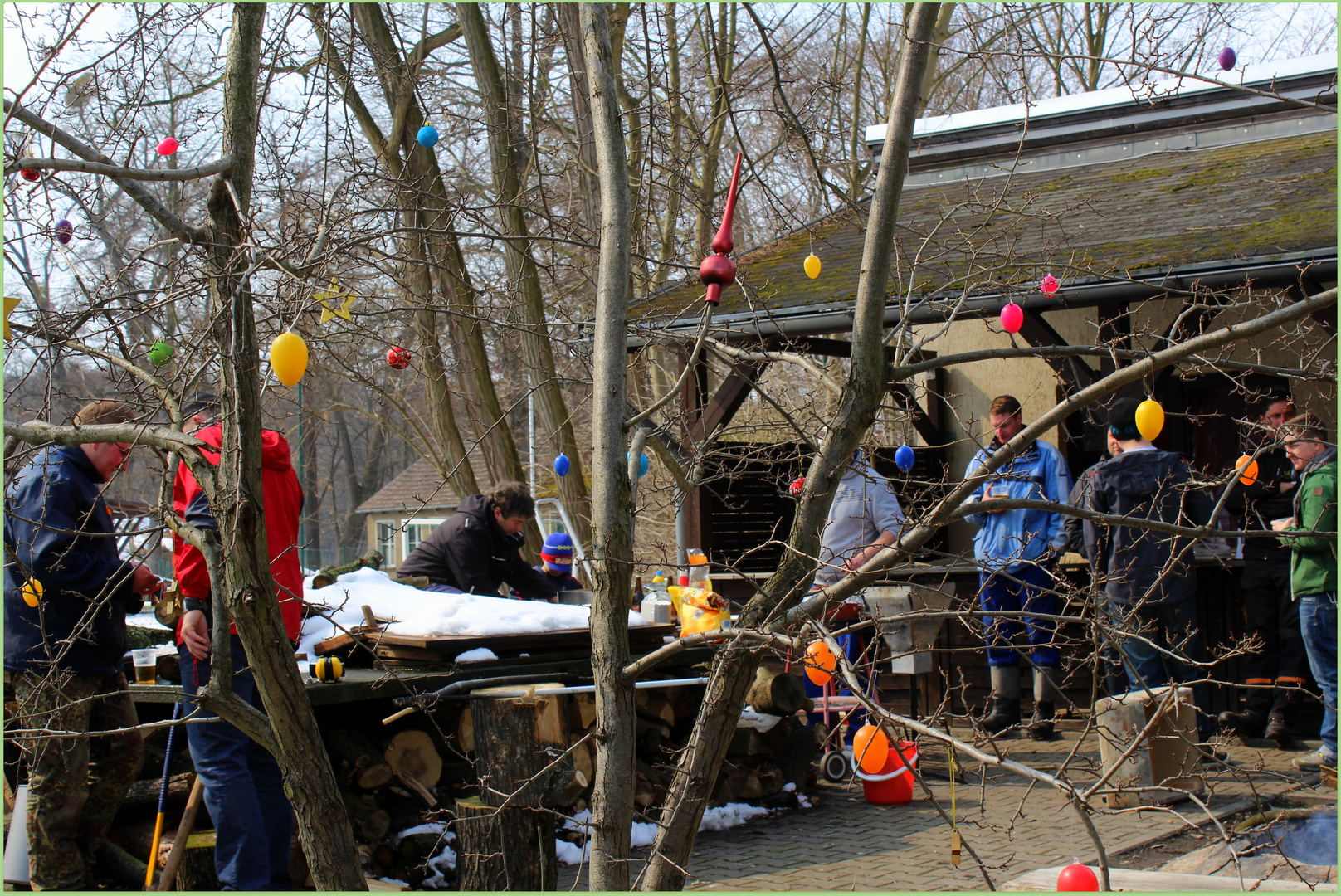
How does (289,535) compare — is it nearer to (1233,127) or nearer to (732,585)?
(732,585)

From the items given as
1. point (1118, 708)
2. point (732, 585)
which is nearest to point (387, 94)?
point (732, 585)

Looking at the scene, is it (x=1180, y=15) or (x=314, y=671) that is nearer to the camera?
(x=1180, y=15)

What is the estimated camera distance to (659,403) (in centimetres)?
247

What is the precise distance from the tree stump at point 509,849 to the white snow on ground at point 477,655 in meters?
1.33

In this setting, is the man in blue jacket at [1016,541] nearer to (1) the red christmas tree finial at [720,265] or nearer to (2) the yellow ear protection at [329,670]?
(2) the yellow ear protection at [329,670]

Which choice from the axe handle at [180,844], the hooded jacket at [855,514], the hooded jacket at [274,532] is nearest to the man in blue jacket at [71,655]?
the axe handle at [180,844]

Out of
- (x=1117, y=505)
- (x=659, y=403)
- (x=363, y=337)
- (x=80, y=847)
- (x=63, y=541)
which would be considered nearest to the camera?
(x=659, y=403)

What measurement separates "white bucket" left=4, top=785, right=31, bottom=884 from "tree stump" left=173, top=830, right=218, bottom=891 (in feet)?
2.41

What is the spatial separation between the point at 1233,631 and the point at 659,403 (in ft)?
22.0

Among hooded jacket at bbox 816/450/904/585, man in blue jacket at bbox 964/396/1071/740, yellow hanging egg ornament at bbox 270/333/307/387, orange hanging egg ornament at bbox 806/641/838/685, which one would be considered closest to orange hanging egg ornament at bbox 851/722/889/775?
orange hanging egg ornament at bbox 806/641/838/685

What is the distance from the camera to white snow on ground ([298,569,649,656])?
18.3ft

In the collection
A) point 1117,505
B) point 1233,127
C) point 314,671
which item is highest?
point 1233,127

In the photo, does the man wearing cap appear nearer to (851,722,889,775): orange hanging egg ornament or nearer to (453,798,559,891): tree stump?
(851,722,889,775): orange hanging egg ornament

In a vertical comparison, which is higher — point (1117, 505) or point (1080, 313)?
point (1080, 313)
